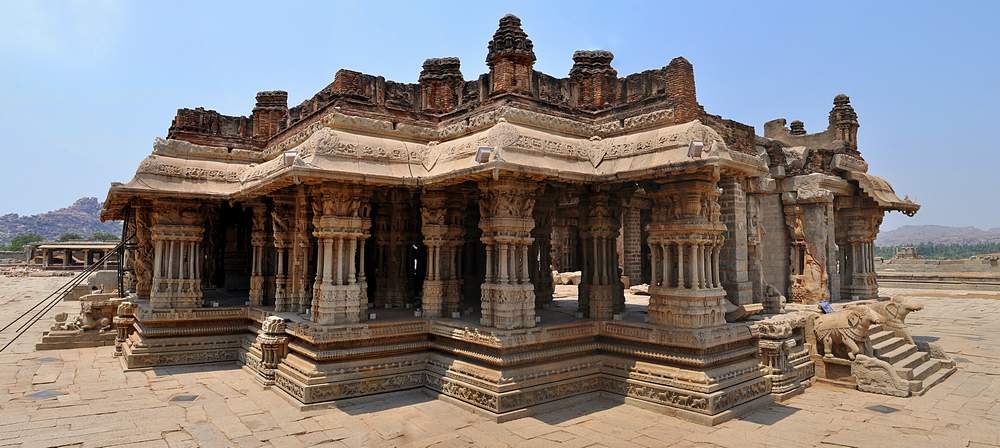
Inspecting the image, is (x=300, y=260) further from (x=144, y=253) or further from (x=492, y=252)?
(x=144, y=253)

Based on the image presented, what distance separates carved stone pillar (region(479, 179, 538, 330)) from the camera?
362 inches

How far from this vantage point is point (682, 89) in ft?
31.4

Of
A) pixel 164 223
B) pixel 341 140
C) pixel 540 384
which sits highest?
pixel 341 140

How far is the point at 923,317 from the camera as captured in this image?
67.2 ft

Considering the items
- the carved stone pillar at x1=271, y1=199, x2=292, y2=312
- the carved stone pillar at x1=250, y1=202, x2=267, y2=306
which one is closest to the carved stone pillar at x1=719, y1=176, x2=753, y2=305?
the carved stone pillar at x1=271, y1=199, x2=292, y2=312

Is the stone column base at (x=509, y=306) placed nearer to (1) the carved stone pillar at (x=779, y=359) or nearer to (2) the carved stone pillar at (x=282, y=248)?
(1) the carved stone pillar at (x=779, y=359)

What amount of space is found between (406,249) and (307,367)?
12.7 ft

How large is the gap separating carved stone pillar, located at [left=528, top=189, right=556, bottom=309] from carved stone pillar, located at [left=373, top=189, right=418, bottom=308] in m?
2.73

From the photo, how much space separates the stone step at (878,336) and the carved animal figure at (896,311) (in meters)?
0.20

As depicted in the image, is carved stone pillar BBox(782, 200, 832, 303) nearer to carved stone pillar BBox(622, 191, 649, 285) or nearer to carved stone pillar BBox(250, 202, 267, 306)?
carved stone pillar BBox(622, 191, 649, 285)

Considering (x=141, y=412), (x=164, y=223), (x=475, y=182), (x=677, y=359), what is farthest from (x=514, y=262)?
(x=164, y=223)

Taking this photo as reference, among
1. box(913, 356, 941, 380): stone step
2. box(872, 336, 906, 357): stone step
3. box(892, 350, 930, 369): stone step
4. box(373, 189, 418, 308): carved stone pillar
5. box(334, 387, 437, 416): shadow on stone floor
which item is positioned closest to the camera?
box(334, 387, 437, 416): shadow on stone floor

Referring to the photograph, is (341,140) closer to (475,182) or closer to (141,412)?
(475,182)

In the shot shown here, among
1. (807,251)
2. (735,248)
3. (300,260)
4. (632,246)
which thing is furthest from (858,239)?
(300,260)
